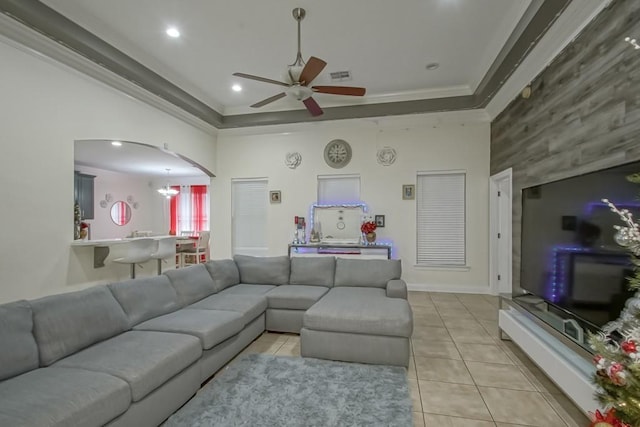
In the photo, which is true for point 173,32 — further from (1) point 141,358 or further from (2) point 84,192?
(2) point 84,192

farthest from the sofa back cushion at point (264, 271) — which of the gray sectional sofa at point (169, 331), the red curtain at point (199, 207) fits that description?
the red curtain at point (199, 207)

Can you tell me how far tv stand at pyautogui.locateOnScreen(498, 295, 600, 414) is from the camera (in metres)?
1.82

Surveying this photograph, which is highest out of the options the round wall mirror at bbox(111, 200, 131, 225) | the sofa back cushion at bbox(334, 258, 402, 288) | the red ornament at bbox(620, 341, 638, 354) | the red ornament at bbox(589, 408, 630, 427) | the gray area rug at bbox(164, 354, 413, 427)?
the round wall mirror at bbox(111, 200, 131, 225)

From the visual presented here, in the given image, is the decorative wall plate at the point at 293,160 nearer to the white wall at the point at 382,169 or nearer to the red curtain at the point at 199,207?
the white wall at the point at 382,169

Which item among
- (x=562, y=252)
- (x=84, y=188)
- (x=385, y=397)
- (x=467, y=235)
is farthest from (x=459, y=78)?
(x=84, y=188)

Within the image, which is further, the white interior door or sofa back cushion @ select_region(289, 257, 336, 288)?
the white interior door

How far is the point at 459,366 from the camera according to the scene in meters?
2.69

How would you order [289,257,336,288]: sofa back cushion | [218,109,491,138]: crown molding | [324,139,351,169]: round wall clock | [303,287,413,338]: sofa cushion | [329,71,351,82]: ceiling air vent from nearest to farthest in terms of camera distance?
[303,287,413,338]: sofa cushion, [289,257,336,288]: sofa back cushion, [329,71,351,82]: ceiling air vent, [218,109,491,138]: crown molding, [324,139,351,169]: round wall clock

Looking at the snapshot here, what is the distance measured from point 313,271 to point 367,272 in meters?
0.70

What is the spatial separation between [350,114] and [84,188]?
24.5ft

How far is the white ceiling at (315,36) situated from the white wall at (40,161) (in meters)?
0.66

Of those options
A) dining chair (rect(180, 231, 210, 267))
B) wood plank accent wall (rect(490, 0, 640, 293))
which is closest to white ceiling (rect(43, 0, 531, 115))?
wood plank accent wall (rect(490, 0, 640, 293))

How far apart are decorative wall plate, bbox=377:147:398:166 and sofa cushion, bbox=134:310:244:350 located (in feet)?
12.8

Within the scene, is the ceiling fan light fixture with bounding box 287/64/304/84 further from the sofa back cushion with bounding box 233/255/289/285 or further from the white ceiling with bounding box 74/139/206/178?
the white ceiling with bounding box 74/139/206/178
